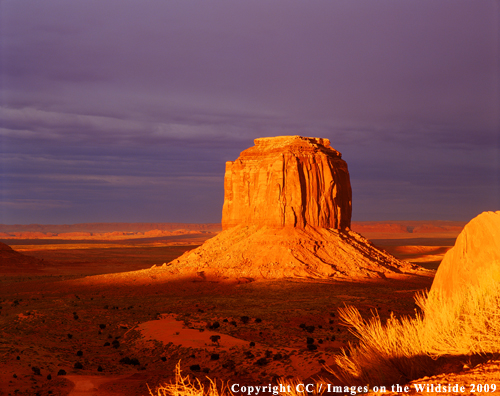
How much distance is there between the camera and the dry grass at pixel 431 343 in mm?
8750

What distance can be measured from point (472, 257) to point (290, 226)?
33.2 m

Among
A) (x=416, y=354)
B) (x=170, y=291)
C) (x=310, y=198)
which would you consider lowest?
(x=170, y=291)

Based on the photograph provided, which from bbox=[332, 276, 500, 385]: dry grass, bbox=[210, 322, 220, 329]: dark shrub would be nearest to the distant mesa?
bbox=[210, 322, 220, 329]: dark shrub

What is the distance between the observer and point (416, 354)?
9.21 metres

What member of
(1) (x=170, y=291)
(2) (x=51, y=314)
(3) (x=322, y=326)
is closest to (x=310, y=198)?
(1) (x=170, y=291)

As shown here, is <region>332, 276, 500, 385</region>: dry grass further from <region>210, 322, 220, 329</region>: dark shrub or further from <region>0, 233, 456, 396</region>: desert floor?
<region>210, 322, 220, 329</region>: dark shrub

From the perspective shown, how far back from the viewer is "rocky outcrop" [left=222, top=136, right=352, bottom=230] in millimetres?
46000

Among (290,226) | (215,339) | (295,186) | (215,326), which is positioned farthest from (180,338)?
(295,186)

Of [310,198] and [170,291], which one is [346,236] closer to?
[310,198]

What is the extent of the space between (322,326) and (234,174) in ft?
109

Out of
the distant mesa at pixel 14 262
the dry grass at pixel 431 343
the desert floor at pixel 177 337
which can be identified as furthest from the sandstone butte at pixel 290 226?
the dry grass at pixel 431 343

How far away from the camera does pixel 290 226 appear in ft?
149

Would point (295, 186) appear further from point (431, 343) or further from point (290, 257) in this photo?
point (431, 343)

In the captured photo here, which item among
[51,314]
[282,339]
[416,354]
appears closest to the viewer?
[416,354]
